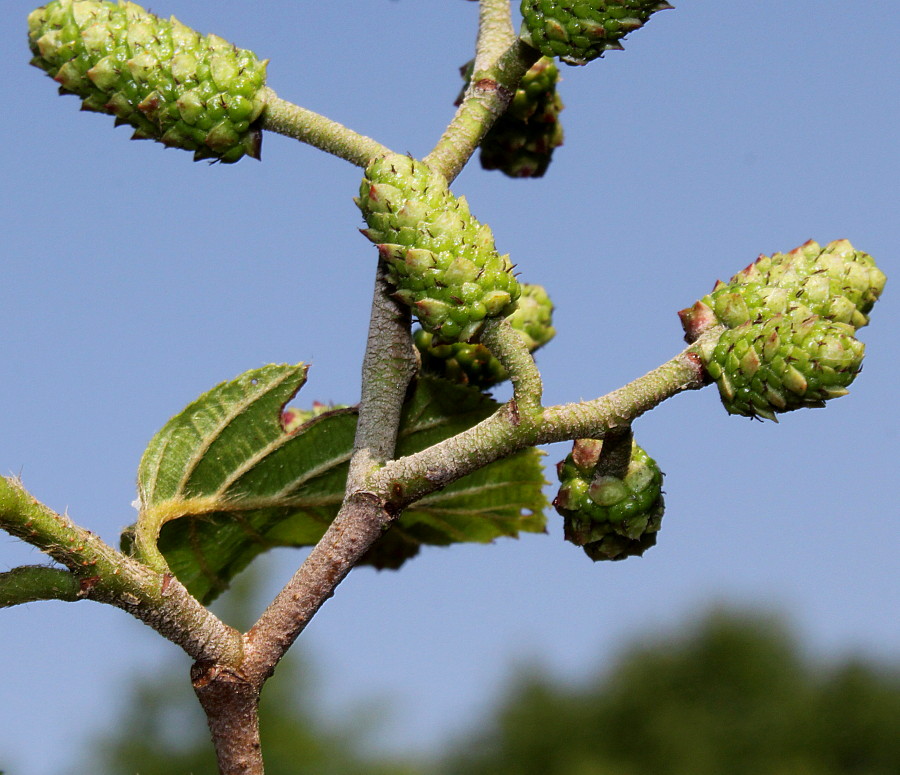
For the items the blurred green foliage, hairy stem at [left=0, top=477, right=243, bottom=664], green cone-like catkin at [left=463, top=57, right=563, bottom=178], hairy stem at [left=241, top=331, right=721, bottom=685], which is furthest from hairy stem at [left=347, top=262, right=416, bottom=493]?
the blurred green foliage

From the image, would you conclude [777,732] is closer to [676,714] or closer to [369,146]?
[676,714]

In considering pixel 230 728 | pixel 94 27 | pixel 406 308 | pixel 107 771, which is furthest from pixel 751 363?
pixel 107 771

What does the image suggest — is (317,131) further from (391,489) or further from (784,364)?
(784,364)

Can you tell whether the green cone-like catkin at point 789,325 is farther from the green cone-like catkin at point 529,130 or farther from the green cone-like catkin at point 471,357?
the green cone-like catkin at point 529,130

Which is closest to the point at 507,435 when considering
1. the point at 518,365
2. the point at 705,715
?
the point at 518,365

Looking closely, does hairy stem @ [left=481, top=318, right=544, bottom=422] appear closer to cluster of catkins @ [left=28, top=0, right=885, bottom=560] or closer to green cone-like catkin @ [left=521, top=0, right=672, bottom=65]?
cluster of catkins @ [left=28, top=0, right=885, bottom=560]

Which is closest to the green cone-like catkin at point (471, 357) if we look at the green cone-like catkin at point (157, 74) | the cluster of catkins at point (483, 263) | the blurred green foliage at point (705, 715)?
the cluster of catkins at point (483, 263)

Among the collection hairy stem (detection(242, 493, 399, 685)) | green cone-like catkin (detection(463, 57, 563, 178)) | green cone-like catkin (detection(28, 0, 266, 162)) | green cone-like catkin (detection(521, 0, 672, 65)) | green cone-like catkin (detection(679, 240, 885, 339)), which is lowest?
hairy stem (detection(242, 493, 399, 685))

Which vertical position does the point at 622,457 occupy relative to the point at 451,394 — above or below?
below
